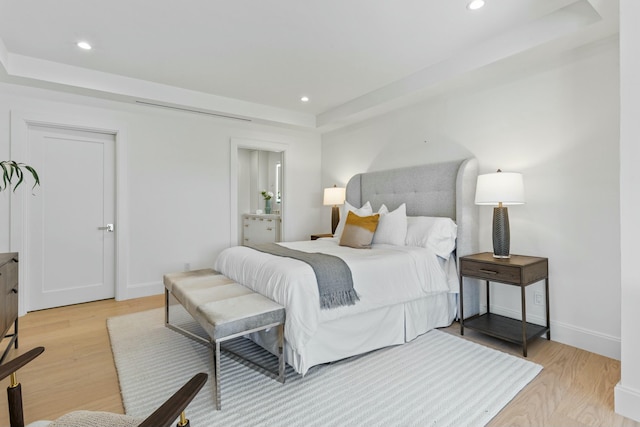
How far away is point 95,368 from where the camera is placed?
2371 mm

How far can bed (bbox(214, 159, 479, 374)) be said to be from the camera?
2217 mm

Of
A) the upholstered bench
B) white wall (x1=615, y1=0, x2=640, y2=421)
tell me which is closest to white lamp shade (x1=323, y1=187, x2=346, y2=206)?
the upholstered bench

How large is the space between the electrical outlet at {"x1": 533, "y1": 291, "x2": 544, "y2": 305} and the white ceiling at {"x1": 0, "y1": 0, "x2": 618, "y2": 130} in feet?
6.66

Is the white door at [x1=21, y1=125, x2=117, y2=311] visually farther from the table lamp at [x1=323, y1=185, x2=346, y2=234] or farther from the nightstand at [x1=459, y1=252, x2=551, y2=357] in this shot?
the nightstand at [x1=459, y1=252, x2=551, y2=357]

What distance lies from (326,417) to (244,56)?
3.00m

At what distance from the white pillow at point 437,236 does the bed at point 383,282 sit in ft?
0.07

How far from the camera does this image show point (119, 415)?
1161 millimetres

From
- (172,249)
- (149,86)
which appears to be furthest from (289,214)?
(149,86)

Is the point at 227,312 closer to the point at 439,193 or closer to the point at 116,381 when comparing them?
the point at 116,381

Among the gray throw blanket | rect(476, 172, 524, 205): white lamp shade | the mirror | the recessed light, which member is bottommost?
the gray throw blanket

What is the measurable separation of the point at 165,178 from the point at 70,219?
1.12 m

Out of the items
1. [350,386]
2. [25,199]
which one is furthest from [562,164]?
[25,199]

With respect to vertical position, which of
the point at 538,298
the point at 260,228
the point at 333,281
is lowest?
the point at 538,298

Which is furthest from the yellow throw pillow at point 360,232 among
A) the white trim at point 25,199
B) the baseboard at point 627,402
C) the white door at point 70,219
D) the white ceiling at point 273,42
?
the white door at point 70,219
